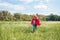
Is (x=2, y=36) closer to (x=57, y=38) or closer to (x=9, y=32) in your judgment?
(x=9, y=32)

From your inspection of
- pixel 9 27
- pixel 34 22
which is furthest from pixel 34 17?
pixel 9 27

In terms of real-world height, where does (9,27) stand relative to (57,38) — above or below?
above

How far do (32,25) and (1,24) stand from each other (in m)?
6.95

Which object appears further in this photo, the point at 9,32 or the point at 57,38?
the point at 57,38

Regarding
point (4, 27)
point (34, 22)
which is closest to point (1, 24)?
point (4, 27)

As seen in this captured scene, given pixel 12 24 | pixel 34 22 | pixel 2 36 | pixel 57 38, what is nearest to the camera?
pixel 2 36

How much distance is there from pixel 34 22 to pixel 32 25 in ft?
0.91

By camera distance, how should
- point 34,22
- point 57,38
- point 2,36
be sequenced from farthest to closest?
point 34,22 < point 57,38 < point 2,36

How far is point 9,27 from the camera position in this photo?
7.42 m

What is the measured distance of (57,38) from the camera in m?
8.30

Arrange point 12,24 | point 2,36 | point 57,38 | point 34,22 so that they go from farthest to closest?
point 34,22
point 57,38
point 12,24
point 2,36

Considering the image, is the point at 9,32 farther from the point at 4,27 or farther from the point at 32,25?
the point at 32,25

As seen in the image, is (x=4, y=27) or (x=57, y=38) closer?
(x=4, y=27)

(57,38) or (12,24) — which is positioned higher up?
(12,24)
